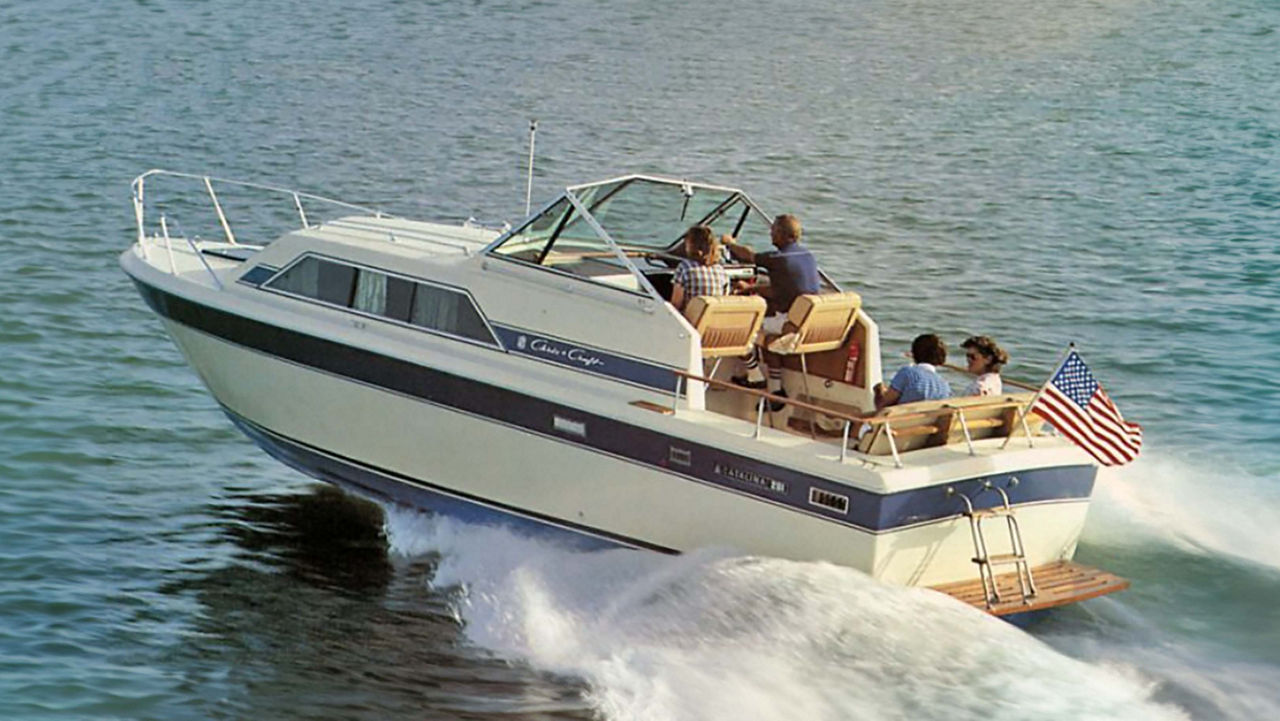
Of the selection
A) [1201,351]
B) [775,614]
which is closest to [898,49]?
[1201,351]

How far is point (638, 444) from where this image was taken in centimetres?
1148

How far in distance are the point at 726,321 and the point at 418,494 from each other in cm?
257

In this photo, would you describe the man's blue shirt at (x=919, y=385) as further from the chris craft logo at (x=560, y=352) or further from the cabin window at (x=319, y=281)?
the cabin window at (x=319, y=281)

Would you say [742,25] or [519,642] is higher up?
[742,25]

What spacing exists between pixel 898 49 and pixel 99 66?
16008mm

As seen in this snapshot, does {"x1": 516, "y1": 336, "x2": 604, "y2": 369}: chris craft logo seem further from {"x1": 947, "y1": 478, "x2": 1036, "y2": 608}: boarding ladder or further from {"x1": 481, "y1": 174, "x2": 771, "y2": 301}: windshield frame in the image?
{"x1": 947, "y1": 478, "x2": 1036, "y2": 608}: boarding ladder

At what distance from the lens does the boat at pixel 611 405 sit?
11.1 metres

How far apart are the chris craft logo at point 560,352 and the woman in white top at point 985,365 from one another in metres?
2.47

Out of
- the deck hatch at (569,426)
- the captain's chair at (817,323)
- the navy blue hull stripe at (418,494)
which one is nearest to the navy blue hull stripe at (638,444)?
the deck hatch at (569,426)

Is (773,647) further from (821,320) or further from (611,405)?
(821,320)

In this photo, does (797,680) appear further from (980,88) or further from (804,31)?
(804,31)

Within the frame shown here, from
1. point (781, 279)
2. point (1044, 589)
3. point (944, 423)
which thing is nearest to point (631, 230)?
point (781, 279)

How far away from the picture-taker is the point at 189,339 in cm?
1342

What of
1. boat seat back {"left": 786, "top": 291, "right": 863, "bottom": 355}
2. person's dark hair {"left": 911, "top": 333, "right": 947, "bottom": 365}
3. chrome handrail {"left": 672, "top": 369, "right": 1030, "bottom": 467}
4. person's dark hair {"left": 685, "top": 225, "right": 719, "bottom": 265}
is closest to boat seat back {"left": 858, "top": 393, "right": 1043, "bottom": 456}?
chrome handrail {"left": 672, "top": 369, "right": 1030, "bottom": 467}
